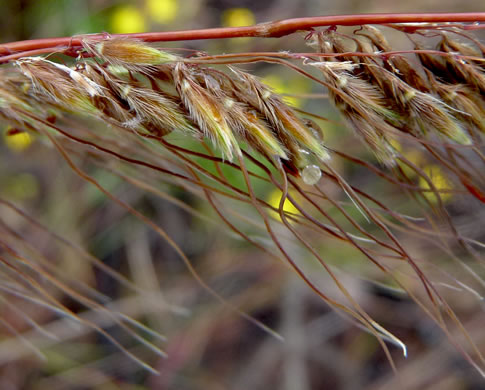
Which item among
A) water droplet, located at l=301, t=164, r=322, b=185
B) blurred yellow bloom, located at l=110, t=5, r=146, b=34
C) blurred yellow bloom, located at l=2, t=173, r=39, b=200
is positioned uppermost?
blurred yellow bloom, located at l=110, t=5, r=146, b=34

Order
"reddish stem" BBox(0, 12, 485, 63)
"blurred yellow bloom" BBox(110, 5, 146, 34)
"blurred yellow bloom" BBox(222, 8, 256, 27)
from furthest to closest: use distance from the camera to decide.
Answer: "blurred yellow bloom" BBox(222, 8, 256, 27) → "blurred yellow bloom" BBox(110, 5, 146, 34) → "reddish stem" BBox(0, 12, 485, 63)

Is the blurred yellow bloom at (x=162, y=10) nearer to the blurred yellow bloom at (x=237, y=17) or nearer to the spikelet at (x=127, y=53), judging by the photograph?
the blurred yellow bloom at (x=237, y=17)

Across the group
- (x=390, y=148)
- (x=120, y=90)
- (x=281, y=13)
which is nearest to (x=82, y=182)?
(x=281, y=13)

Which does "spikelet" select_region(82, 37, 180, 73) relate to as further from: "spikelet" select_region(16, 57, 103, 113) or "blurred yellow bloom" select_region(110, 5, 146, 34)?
"blurred yellow bloom" select_region(110, 5, 146, 34)

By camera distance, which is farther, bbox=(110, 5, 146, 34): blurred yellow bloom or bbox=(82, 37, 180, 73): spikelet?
bbox=(110, 5, 146, 34): blurred yellow bloom

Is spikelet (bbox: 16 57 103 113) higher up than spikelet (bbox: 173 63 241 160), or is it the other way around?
spikelet (bbox: 16 57 103 113)

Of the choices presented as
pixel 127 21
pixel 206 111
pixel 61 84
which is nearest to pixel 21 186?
pixel 127 21

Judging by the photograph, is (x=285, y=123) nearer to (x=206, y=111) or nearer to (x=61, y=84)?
(x=206, y=111)

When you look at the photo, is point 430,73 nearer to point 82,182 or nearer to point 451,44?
point 451,44

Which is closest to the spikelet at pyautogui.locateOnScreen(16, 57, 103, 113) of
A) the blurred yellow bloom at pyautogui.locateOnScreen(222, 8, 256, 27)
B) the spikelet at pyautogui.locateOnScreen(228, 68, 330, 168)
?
the spikelet at pyautogui.locateOnScreen(228, 68, 330, 168)
